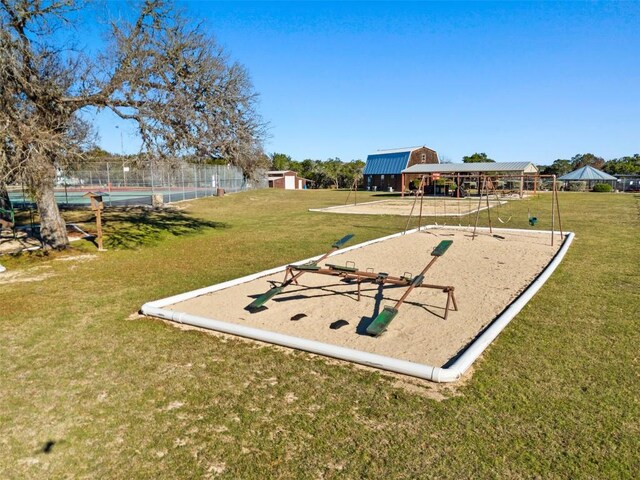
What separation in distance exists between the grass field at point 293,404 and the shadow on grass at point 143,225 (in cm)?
621

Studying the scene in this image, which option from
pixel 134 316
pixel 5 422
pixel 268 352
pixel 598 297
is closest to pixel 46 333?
pixel 134 316

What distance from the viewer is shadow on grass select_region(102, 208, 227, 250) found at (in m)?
12.9

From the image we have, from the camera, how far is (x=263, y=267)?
360 inches

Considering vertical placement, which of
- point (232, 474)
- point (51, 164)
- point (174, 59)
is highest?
point (174, 59)

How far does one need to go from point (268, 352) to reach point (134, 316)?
2.35 m

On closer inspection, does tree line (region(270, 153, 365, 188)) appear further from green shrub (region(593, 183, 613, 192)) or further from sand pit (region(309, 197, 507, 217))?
sand pit (region(309, 197, 507, 217))

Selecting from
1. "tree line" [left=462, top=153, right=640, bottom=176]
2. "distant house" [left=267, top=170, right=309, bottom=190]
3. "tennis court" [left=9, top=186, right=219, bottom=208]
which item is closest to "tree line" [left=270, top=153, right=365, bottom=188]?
"distant house" [left=267, top=170, right=309, bottom=190]

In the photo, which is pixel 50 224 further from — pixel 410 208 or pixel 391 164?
pixel 391 164

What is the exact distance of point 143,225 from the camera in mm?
16375

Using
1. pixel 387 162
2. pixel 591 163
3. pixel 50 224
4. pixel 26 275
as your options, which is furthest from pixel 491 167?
pixel 591 163

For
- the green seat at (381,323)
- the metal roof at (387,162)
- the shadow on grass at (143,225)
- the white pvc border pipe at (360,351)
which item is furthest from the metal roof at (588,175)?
the green seat at (381,323)

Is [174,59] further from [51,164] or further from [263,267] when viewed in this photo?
[263,267]

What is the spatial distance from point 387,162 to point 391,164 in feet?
3.34

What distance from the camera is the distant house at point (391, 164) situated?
165 ft
